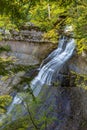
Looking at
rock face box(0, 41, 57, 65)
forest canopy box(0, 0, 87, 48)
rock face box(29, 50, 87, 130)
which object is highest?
forest canopy box(0, 0, 87, 48)

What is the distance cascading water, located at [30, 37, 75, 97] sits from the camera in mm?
16500

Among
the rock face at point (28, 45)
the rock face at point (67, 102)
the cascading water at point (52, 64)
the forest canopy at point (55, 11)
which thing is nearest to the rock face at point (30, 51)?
the rock face at point (28, 45)

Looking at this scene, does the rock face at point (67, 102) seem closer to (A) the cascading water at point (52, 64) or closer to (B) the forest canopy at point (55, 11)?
(A) the cascading water at point (52, 64)

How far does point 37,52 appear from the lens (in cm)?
2084

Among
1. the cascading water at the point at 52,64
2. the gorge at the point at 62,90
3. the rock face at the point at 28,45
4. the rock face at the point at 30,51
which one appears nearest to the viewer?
the gorge at the point at 62,90

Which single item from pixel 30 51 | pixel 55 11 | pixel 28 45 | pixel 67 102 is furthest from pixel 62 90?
pixel 28 45

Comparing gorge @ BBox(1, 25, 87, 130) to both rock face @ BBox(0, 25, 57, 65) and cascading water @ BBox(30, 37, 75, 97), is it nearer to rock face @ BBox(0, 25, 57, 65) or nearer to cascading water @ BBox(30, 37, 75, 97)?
cascading water @ BBox(30, 37, 75, 97)

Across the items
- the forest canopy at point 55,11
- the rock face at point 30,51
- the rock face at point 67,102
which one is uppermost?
the forest canopy at point 55,11

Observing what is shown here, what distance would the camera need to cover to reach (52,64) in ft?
60.5

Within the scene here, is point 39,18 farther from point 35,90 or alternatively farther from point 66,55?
point 66,55

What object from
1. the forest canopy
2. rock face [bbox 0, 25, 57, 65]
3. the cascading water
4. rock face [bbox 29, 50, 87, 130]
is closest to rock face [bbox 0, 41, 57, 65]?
rock face [bbox 0, 25, 57, 65]

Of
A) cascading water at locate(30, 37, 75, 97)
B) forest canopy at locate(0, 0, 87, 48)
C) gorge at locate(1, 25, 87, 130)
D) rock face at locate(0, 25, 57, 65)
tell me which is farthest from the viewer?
rock face at locate(0, 25, 57, 65)

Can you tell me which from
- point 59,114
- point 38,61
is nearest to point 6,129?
point 59,114

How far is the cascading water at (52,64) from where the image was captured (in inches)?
650
